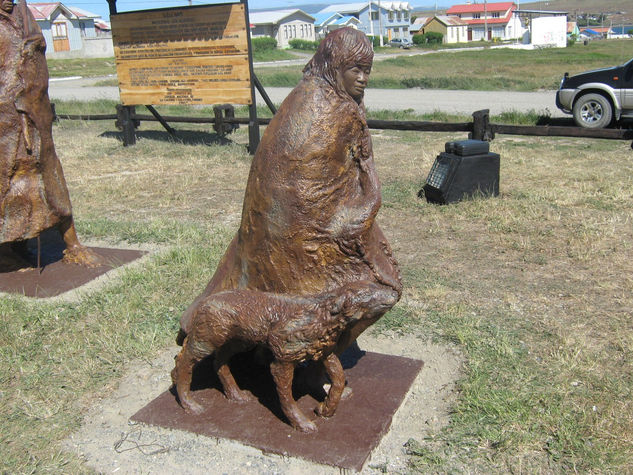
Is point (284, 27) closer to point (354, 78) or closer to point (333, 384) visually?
point (354, 78)

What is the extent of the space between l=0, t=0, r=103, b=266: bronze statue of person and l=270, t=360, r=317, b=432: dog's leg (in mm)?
3561

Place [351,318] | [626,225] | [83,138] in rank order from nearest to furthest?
[351,318] → [626,225] → [83,138]

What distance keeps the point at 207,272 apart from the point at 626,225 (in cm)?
439

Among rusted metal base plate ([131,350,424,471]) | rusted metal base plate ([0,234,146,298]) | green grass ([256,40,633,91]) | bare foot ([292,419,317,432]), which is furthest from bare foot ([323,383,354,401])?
green grass ([256,40,633,91])

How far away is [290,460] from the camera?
3.15 metres

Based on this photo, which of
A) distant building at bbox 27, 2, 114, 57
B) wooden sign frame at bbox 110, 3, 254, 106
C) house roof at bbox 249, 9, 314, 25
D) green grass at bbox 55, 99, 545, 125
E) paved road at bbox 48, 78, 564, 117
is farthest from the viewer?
house roof at bbox 249, 9, 314, 25

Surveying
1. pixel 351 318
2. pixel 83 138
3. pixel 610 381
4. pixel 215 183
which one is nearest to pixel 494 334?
pixel 610 381

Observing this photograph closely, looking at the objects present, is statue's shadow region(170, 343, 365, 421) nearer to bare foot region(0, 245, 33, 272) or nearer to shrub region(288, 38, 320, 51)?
bare foot region(0, 245, 33, 272)

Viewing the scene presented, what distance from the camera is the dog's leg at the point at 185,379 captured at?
133 inches

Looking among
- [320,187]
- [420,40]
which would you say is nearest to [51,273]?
[320,187]

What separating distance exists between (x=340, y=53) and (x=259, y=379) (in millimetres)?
1926

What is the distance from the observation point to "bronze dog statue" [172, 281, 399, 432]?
9.94 ft

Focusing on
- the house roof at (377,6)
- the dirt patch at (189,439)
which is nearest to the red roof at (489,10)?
the house roof at (377,6)

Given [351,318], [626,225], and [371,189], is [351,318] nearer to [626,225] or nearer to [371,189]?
[371,189]
